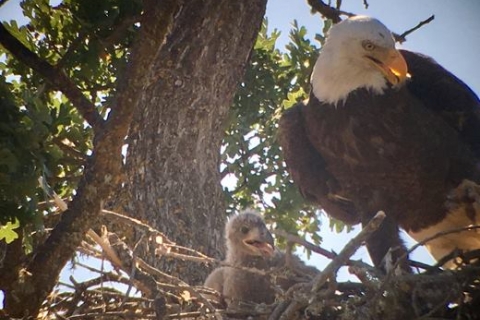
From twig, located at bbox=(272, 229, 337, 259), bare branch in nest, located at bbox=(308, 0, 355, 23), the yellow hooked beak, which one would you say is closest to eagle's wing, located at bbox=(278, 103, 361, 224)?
the yellow hooked beak

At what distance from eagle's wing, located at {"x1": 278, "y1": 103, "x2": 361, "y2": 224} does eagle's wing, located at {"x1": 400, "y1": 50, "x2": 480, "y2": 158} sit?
2.48 ft

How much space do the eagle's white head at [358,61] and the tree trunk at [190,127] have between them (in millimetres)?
627

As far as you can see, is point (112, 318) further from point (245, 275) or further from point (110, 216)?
point (245, 275)

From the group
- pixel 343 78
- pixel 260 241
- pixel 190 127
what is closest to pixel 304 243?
pixel 260 241

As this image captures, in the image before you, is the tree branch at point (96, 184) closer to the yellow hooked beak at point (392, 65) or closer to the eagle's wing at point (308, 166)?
the yellow hooked beak at point (392, 65)

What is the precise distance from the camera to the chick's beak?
4.41 meters

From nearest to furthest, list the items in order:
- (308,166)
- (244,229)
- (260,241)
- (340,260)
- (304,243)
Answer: (340,260), (304,243), (260,241), (244,229), (308,166)

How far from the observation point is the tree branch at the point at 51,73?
397 cm

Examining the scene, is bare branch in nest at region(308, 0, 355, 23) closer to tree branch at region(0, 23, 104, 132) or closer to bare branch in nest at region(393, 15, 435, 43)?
bare branch in nest at region(393, 15, 435, 43)

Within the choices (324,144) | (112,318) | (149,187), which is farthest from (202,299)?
(324,144)

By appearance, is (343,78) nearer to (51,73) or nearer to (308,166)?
(308,166)

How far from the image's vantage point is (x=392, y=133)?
441cm

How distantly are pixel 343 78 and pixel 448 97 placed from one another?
631 millimetres

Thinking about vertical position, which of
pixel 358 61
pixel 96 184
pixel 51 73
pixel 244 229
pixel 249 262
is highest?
pixel 358 61
